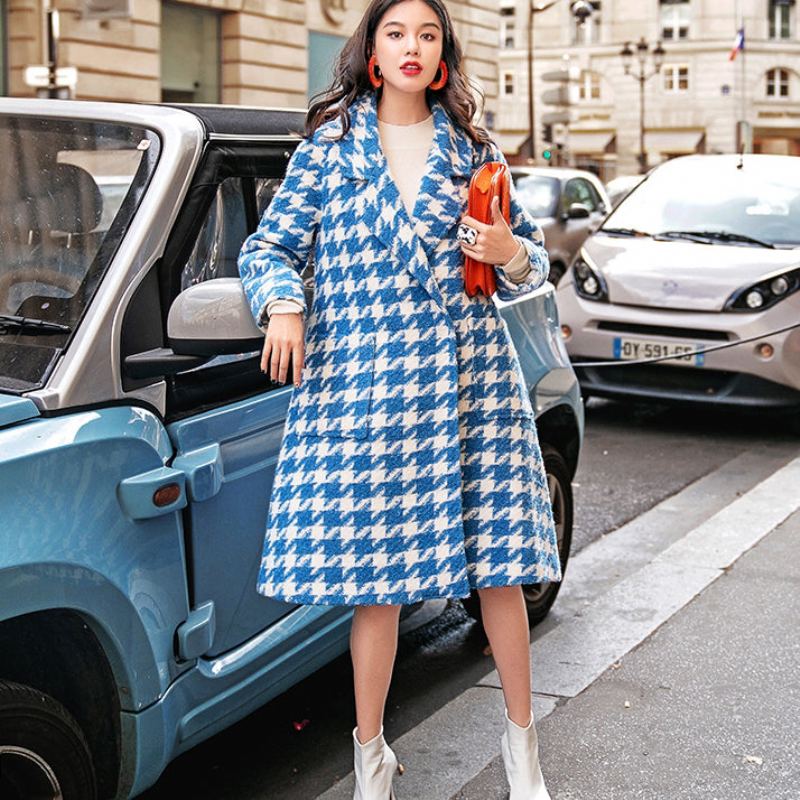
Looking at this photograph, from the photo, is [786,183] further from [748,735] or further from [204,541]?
[204,541]

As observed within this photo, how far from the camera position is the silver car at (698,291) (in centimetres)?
775

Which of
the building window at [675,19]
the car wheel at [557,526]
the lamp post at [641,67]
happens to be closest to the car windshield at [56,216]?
the car wheel at [557,526]

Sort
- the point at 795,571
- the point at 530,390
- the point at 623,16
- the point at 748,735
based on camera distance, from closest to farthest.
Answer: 1. the point at 748,735
2. the point at 530,390
3. the point at 795,571
4. the point at 623,16

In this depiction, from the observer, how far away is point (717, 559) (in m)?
5.29

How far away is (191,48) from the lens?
24.3 meters

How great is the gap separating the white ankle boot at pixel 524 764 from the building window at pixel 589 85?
6803 cm

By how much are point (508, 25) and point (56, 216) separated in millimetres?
70627

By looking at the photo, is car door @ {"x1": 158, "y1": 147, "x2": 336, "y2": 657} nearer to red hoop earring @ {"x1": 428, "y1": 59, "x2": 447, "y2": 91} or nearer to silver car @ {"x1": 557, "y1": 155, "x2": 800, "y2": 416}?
red hoop earring @ {"x1": 428, "y1": 59, "x2": 447, "y2": 91}

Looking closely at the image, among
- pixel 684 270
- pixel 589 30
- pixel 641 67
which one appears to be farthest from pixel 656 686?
pixel 589 30

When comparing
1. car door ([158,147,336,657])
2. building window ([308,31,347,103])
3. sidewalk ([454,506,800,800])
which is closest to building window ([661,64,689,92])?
building window ([308,31,347,103])

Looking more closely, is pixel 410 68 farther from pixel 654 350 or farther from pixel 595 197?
pixel 595 197

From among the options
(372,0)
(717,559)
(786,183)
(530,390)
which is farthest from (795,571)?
(786,183)

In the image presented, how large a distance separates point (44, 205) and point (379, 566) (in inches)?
42.0

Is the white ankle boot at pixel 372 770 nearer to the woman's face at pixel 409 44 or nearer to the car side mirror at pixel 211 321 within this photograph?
the car side mirror at pixel 211 321
